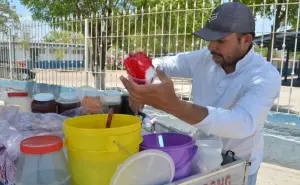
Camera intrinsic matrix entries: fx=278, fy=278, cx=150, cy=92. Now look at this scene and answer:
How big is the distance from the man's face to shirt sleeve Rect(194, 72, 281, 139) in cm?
23

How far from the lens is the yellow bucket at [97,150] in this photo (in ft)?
2.74

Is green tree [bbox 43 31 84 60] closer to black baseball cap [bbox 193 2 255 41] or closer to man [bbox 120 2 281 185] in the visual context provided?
man [bbox 120 2 281 185]

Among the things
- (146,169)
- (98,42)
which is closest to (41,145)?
(146,169)

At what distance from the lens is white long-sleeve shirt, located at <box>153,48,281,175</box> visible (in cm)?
101

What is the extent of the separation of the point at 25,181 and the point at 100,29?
5802mm

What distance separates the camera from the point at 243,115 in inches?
40.5

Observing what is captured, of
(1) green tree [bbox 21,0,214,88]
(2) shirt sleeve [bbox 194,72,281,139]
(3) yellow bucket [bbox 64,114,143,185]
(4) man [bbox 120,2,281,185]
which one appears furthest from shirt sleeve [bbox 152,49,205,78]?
(1) green tree [bbox 21,0,214,88]

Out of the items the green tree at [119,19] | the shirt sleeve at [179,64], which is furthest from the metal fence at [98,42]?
the shirt sleeve at [179,64]

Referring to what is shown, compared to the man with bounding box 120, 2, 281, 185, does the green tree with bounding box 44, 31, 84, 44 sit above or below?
above

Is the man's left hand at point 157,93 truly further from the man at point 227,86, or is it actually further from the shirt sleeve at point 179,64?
the shirt sleeve at point 179,64

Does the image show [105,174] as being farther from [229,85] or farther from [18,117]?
[229,85]

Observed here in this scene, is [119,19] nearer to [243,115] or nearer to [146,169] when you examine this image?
[243,115]

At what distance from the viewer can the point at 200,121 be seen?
972mm

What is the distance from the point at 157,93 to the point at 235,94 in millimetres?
621
